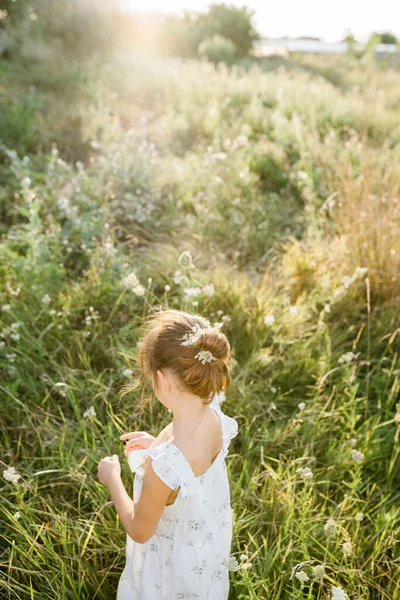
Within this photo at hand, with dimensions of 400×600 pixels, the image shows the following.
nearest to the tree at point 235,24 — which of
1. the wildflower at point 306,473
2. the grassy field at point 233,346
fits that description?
the grassy field at point 233,346

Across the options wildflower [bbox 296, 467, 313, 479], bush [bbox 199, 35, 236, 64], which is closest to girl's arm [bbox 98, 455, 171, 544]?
wildflower [bbox 296, 467, 313, 479]

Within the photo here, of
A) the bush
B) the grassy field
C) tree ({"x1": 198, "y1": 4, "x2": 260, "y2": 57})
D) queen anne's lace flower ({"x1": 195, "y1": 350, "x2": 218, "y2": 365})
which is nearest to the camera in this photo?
queen anne's lace flower ({"x1": 195, "y1": 350, "x2": 218, "y2": 365})

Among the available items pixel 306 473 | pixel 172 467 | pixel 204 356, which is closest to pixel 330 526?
pixel 306 473

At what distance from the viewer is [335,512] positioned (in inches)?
88.9

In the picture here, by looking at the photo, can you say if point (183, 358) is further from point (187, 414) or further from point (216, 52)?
point (216, 52)

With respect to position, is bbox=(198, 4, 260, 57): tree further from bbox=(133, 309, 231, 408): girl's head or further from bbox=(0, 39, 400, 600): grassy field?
bbox=(133, 309, 231, 408): girl's head

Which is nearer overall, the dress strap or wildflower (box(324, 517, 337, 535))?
the dress strap

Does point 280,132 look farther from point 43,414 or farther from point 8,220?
point 43,414

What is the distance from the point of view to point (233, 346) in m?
3.02

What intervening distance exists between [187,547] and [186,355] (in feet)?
2.06

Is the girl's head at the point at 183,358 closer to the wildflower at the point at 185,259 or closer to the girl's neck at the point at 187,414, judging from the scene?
the girl's neck at the point at 187,414

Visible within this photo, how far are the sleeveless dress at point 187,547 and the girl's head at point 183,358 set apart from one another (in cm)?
19

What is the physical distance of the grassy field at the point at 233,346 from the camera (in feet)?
6.88

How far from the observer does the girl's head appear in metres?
1.51
